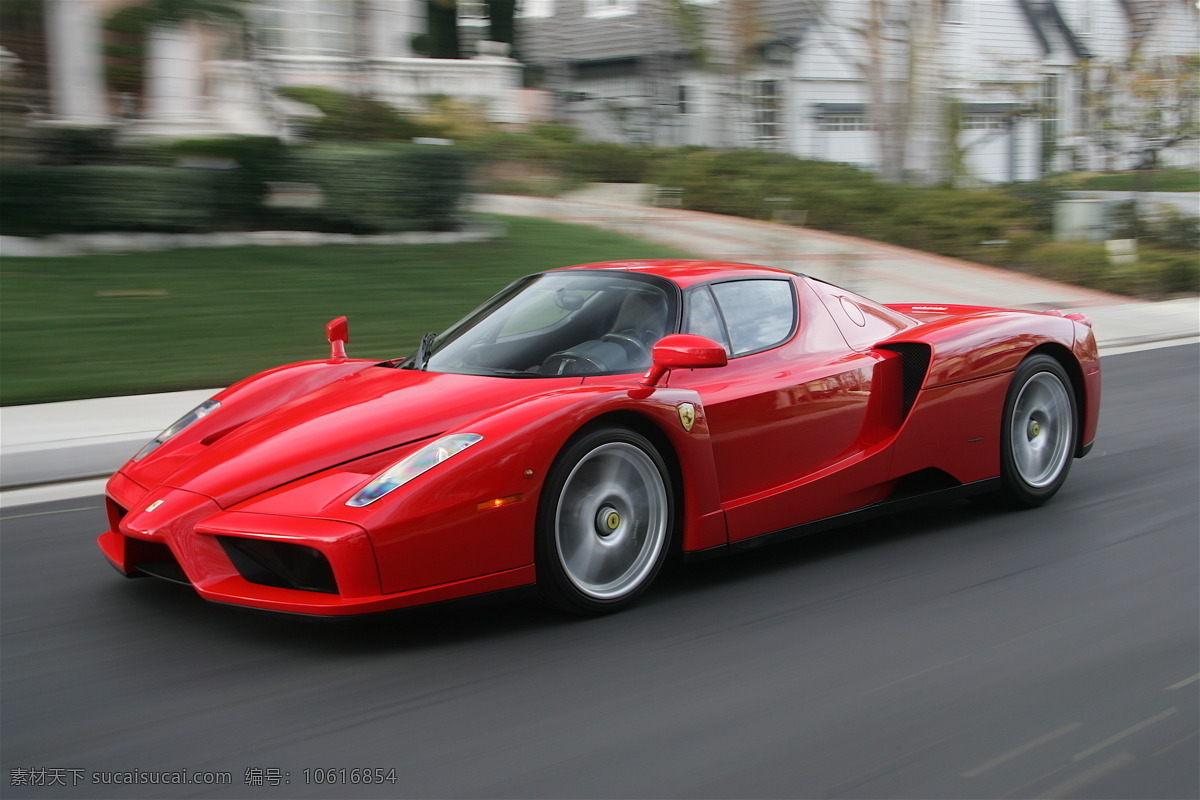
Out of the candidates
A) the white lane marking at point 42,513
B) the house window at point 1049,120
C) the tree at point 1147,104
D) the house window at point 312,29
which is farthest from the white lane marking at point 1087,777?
the house window at point 1049,120

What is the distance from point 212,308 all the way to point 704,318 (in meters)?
6.56

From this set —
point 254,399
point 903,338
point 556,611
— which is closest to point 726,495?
point 556,611

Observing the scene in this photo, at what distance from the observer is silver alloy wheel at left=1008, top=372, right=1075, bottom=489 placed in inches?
222

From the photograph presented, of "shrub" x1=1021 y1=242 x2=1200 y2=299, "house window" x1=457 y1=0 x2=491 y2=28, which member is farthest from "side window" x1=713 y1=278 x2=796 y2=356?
"house window" x1=457 y1=0 x2=491 y2=28

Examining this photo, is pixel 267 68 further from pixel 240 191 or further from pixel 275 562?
pixel 275 562

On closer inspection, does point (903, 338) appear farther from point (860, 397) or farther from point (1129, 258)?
point (1129, 258)

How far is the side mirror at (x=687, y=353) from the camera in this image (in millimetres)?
4145

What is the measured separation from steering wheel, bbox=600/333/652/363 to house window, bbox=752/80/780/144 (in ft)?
73.0

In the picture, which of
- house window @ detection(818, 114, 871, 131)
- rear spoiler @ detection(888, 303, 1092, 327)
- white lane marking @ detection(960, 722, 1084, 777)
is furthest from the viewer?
house window @ detection(818, 114, 871, 131)

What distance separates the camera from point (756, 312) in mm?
4953

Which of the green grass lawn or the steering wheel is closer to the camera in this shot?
the steering wheel

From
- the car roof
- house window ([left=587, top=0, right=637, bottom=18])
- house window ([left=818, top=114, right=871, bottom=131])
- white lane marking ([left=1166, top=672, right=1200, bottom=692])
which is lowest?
white lane marking ([left=1166, top=672, right=1200, bottom=692])

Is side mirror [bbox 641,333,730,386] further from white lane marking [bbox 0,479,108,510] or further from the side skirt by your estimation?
white lane marking [bbox 0,479,108,510]

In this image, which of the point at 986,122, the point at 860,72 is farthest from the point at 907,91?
the point at 986,122
